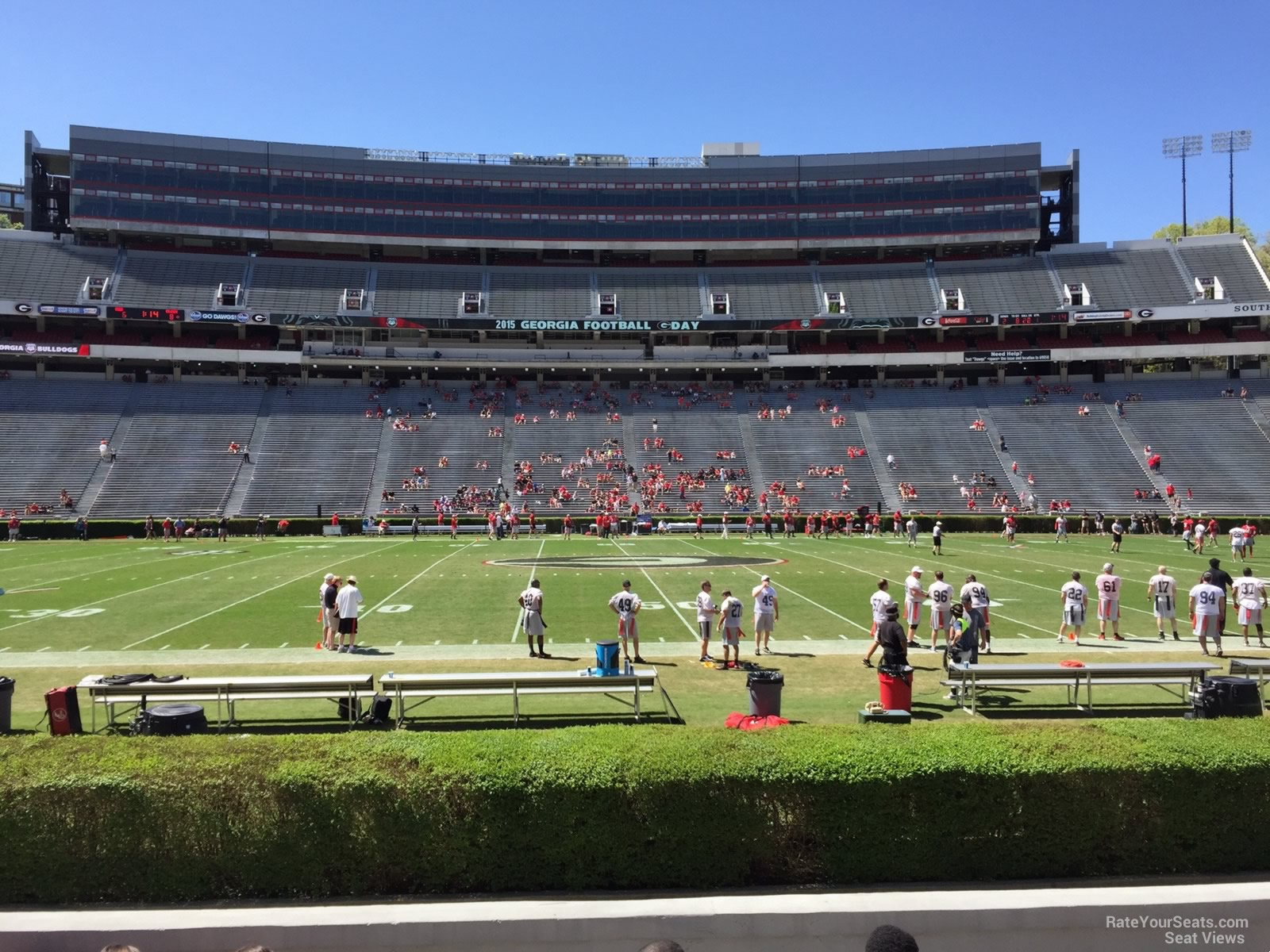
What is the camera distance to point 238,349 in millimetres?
65125

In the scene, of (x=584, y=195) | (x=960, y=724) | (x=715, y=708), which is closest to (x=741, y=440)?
(x=584, y=195)

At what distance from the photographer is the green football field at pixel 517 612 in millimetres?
13812

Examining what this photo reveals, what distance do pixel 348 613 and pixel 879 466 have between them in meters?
44.8

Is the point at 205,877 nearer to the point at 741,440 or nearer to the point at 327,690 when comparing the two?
the point at 327,690

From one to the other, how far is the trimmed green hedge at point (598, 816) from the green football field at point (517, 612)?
15.8ft

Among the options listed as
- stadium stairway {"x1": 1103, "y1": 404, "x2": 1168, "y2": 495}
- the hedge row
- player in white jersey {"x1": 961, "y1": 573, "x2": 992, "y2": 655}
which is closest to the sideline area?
player in white jersey {"x1": 961, "y1": 573, "x2": 992, "y2": 655}

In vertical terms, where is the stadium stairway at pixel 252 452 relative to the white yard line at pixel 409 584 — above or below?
above

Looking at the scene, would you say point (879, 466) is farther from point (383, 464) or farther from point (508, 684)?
point (508, 684)

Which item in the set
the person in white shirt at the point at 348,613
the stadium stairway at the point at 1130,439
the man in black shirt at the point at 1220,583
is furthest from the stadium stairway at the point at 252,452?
the stadium stairway at the point at 1130,439

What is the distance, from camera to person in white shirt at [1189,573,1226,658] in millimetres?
16156

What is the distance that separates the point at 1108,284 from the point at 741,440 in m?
33.8

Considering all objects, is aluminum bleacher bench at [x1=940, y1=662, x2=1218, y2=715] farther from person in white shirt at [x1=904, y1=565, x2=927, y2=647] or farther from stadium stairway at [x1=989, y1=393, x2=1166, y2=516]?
stadium stairway at [x1=989, y1=393, x2=1166, y2=516]

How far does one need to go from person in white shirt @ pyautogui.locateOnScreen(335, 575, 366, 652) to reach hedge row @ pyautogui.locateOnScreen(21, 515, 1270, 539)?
3166 cm

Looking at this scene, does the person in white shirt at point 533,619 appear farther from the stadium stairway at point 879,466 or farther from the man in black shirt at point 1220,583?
the stadium stairway at point 879,466
